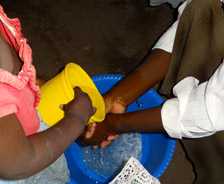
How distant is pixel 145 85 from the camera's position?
55.1 inches

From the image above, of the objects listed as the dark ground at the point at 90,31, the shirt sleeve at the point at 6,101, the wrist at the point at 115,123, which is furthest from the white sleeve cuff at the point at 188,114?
the dark ground at the point at 90,31

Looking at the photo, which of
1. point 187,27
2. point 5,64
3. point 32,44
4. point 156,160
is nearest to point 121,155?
point 156,160

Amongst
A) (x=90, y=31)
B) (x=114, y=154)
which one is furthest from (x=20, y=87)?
(x=90, y=31)

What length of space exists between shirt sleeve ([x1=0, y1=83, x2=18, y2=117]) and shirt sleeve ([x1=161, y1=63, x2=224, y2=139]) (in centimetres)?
39

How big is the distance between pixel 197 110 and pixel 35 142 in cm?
35

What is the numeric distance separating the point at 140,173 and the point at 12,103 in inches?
15.8

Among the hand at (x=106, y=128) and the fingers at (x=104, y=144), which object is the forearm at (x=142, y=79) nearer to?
the hand at (x=106, y=128)

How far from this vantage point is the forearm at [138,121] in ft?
4.09

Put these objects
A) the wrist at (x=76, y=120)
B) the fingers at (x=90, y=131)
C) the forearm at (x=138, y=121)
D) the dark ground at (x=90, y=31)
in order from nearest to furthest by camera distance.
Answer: the wrist at (x=76, y=120)
the forearm at (x=138, y=121)
the fingers at (x=90, y=131)
the dark ground at (x=90, y=31)

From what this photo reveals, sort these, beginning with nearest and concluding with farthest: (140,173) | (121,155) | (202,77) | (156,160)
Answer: (140,173) < (202,77) < (156,160) < (121,155)

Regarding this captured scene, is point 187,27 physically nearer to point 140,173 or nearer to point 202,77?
point 202,77

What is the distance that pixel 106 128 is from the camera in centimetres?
136

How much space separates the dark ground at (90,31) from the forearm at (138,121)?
0.50 meters

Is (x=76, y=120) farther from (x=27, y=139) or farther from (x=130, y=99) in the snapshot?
(x=130, y=99)
